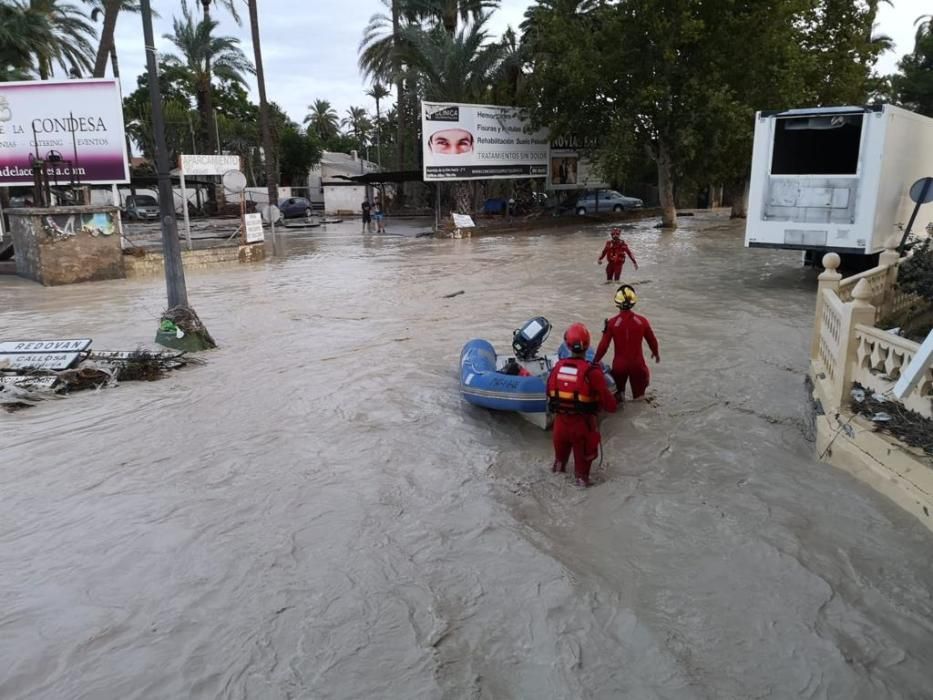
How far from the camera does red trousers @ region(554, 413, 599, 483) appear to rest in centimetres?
590

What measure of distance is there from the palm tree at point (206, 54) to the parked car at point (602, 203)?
20402 mm

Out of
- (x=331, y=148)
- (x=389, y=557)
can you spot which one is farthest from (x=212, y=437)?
(x=331, y=148)

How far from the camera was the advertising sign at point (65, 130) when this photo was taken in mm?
20312

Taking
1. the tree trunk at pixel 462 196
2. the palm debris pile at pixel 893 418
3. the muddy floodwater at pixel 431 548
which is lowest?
the muddy floodwater at pixel 431 548

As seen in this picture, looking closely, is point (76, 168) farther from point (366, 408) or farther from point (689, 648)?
point (689, 648)

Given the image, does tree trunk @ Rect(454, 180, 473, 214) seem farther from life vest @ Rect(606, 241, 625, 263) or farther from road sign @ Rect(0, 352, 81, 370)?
road sign @ Rect(0, 352, 81, 370)

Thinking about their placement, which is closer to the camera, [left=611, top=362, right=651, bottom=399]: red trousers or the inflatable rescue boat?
the inflatable rescue boat

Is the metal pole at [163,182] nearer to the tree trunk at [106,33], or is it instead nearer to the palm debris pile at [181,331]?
the palm debris pile at [181,331]

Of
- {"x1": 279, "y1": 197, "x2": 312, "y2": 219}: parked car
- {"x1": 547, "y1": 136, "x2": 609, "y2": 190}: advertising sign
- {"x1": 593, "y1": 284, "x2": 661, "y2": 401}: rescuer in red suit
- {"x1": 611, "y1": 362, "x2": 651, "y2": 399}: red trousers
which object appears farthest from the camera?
{"x1": 279, "y1": 197, "x2": 312, "y2": 219}: parked car

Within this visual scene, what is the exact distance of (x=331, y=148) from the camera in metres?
74.9

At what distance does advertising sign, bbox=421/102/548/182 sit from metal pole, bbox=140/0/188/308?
18307 mm

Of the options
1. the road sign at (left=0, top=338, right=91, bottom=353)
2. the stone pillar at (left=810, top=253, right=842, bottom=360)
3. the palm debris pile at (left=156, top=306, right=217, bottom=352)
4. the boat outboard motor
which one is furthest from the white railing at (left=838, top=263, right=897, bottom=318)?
the road sign at (left=0, top=338, right=91, bottom=353)

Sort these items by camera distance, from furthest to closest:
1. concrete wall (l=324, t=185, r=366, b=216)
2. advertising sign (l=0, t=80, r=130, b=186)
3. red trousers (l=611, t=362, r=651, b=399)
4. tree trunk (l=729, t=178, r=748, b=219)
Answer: concrete wall (l=324, t=185, r=366, b=216), tree trunk (l=729, t=178, r=748, b=219), advertising sign (l=0, t=80, r=130, b=186), red trousers (l=611, t=362, r=651, b=399)

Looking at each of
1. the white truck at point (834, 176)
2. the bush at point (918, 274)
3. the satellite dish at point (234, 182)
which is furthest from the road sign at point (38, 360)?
the satellite dish at point (234, 182)
